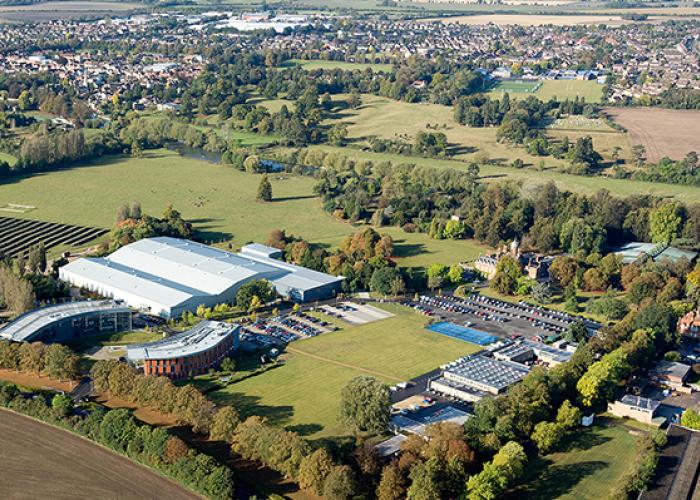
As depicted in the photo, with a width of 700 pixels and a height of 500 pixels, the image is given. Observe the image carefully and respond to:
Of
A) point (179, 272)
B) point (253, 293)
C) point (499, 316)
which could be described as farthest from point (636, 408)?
point (179, 272)

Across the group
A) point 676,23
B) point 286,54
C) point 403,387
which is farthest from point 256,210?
point 676,23

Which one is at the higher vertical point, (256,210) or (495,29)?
(495,29)

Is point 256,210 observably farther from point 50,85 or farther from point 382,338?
point 50,85

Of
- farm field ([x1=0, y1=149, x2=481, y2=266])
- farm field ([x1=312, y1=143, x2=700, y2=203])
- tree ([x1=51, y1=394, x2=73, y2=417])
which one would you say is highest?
Answer: farm field ([x1=312, y1=143, x2=700, y2=203])

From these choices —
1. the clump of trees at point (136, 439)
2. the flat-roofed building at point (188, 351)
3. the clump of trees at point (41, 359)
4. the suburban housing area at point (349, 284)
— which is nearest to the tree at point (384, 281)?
the suburban housing area at point (349, 284)

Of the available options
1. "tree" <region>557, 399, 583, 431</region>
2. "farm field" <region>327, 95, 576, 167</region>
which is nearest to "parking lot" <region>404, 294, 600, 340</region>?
"tree" <region>557, 399, 583, 431</region>

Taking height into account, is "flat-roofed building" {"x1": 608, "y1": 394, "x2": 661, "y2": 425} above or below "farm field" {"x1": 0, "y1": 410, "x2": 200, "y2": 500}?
above

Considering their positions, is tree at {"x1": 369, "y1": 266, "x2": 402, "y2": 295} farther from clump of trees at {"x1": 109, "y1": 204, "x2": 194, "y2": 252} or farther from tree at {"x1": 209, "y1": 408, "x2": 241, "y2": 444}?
tree at {"x1": 209, "y1": 408, "x2": 241, "y2": 444}
